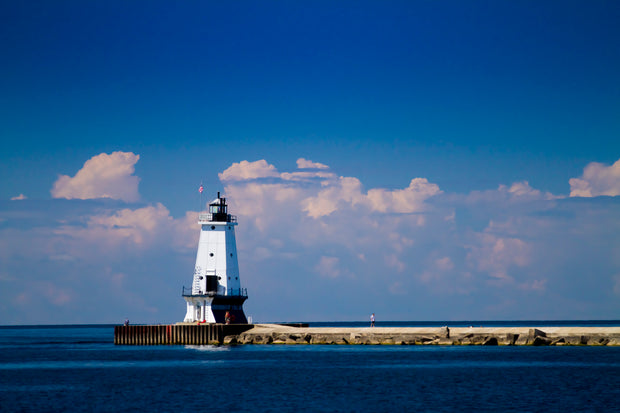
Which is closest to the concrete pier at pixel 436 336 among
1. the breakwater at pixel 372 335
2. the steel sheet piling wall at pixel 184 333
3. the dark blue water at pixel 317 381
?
the breakwater at pixel 372 335

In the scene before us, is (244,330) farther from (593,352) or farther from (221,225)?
(593,352)

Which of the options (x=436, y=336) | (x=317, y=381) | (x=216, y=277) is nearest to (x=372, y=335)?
(x=436, y=336)

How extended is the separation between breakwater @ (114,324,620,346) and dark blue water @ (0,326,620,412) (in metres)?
1.43

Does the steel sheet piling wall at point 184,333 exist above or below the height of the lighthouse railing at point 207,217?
below

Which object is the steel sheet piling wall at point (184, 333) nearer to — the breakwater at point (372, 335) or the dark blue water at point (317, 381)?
the breakwater at point (372, 335)

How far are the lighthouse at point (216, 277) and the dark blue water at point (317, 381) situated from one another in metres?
4.15

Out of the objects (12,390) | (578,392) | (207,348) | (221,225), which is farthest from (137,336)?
(578,392)

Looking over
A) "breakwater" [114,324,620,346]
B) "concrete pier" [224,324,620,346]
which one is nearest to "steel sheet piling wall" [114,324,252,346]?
"breakwater" [114,324,620,346]

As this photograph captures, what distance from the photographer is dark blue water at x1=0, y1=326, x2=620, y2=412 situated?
4628 centimetres

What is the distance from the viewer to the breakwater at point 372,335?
7825 cm

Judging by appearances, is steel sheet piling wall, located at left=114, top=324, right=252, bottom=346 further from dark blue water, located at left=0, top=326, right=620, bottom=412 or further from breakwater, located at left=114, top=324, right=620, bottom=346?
dark blue water, located at left=0, top=326, right=620, bottom=412

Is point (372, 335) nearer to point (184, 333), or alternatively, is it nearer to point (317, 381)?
point (184, 333)

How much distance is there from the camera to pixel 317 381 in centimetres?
5641

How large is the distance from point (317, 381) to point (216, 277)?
3054 cm
